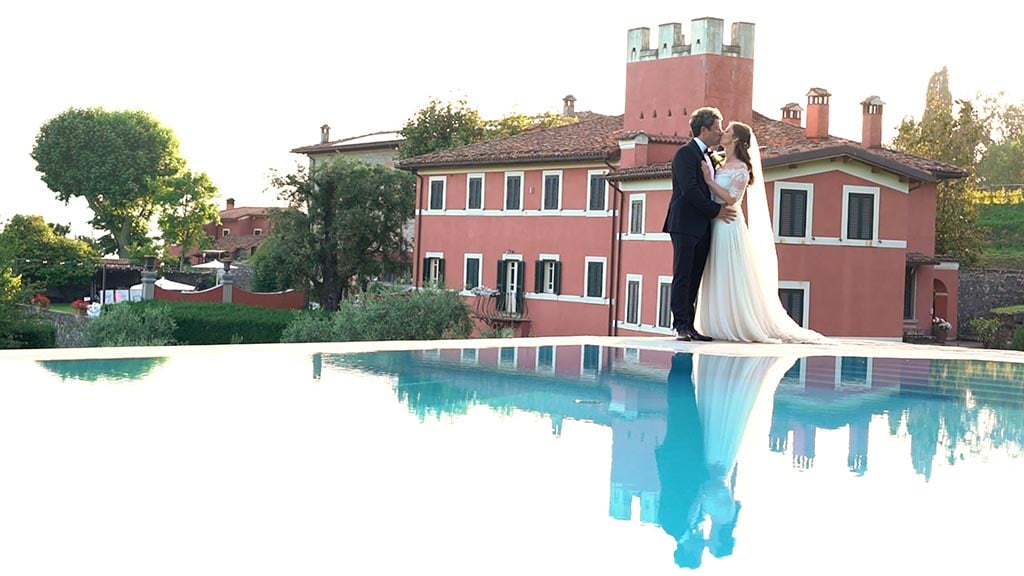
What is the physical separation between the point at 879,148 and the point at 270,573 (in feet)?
127

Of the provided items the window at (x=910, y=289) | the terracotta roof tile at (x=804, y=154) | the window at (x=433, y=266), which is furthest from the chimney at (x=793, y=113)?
the window at (x=433, y=266)

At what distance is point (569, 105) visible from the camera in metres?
59.1

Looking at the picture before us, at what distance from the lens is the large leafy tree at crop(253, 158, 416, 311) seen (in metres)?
48.0

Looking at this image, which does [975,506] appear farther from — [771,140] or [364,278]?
[364,278]

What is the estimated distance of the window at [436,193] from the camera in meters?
44.5

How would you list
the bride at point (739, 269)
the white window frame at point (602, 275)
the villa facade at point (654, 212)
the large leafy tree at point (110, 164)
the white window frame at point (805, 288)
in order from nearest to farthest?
the bride at point (739, 269), the white window frame at point (805, 288), the villa facade at point (654, 212), the white window frame at point (602, 275), the large leafy tree at point (110, 164)

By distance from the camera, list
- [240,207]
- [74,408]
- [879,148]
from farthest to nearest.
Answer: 1. [240,207]
2. [879,148]
3. [74,408]

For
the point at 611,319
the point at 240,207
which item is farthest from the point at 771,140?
the point at 240,207

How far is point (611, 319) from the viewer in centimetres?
3681

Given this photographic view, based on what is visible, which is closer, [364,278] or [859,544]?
[859,544]

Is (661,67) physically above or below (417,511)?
above

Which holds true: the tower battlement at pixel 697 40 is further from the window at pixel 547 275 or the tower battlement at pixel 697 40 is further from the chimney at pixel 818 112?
the window at pixel 547 275

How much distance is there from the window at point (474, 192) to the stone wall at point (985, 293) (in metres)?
15.4

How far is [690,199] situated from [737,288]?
96 cm
